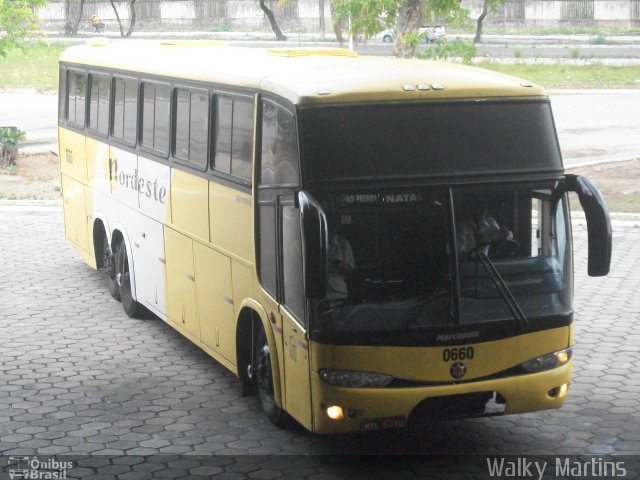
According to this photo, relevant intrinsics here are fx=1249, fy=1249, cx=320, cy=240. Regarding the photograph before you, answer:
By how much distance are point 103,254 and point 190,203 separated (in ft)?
13.2

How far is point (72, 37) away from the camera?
66312 millimetres

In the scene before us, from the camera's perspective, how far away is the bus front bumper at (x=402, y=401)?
7980 mm

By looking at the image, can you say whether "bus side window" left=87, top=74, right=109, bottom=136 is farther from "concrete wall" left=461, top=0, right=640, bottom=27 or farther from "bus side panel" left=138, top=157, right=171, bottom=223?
"concrete wall" left=461, top=0, right=640, bottom=27

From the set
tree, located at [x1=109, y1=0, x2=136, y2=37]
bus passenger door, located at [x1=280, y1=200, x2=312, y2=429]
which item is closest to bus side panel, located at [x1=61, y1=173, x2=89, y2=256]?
bus passenger door, located at [x1=280, y1=200, x2=312, y2=429]

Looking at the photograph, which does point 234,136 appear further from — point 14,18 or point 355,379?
point 14,18

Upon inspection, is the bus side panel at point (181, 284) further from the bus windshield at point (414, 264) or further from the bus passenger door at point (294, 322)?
the bus windshield at point (414, 264)

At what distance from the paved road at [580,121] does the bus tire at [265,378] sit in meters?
15.9

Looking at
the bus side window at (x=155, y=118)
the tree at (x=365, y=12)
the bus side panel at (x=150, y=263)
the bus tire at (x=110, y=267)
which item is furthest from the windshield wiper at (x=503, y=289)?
the tree at (x=365, y=12)

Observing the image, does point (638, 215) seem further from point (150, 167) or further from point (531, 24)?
point (531, 24)

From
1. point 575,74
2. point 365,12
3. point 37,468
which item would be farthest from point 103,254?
point 575,74

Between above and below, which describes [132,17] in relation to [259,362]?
above

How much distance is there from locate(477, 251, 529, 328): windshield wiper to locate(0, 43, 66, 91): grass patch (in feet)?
117

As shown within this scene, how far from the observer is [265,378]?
9.41 metres

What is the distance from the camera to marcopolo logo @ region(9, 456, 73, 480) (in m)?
8.29
